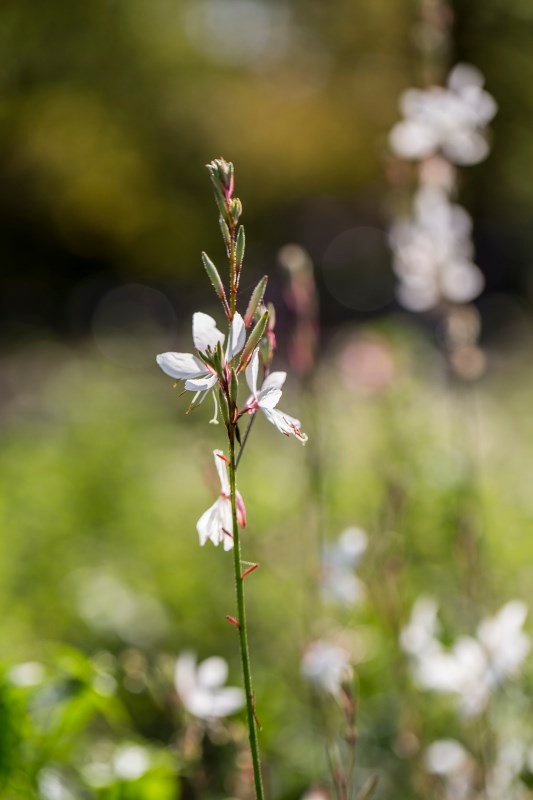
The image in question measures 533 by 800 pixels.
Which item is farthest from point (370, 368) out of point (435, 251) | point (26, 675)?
point (26, 675)

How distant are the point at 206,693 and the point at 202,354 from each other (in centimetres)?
70

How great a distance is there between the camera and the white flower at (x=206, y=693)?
1.29 meters

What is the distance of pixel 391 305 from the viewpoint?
1255 centimetres

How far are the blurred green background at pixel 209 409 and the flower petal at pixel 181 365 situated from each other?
0.60 metres

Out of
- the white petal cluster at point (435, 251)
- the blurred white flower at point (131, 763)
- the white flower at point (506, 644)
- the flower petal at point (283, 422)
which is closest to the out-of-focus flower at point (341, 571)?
the white flower at point (506, 644)

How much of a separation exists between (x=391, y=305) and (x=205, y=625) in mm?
10106

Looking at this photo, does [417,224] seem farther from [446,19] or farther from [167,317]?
[167,317]

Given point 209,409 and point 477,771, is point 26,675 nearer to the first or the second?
point 477,771

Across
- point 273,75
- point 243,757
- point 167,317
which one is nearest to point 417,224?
point 243,757

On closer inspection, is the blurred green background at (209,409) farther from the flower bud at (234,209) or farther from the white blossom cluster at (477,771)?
the flower bud at (234,209)

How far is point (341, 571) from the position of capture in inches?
61.9

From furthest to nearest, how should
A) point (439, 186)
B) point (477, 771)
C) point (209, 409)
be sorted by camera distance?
point (209, 409) < point (439, 186) < point (477, 771)

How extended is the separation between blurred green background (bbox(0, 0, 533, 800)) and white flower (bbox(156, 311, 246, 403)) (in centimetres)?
61

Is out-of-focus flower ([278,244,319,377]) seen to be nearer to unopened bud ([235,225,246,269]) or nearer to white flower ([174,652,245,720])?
white flower ([174,652,245,720])
